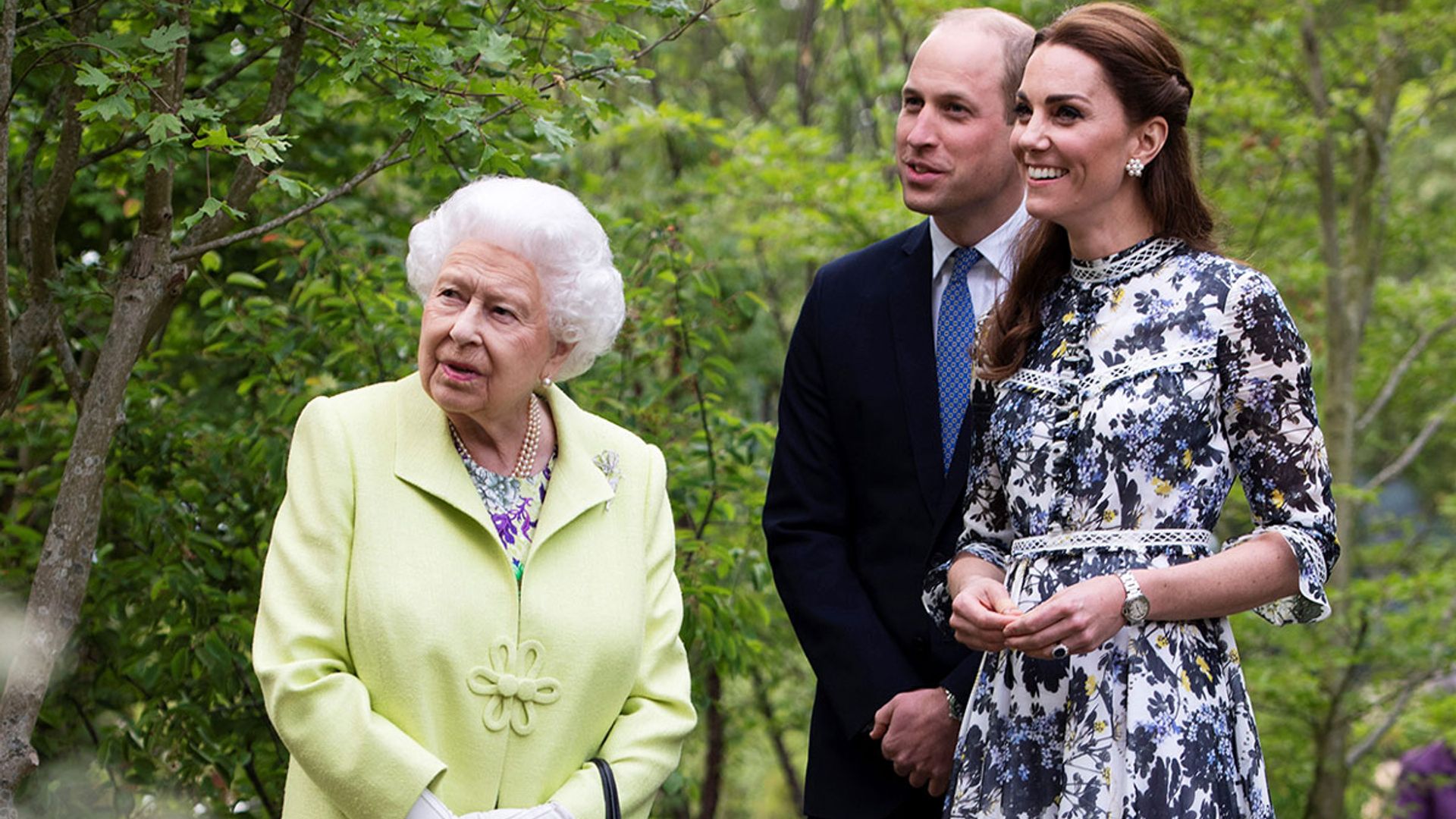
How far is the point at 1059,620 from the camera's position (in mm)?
2236

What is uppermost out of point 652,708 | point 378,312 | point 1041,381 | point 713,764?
point 378,312

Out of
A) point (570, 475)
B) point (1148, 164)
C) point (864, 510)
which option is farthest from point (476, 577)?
point (1148, 164)

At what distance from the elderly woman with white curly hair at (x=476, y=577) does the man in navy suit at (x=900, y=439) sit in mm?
399

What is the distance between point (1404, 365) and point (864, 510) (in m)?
6.49

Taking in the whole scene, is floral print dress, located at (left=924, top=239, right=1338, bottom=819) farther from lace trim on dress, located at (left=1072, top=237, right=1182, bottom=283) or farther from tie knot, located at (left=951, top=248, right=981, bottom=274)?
tie knot, located at (left=951, top=248, right=981, bottom=274)

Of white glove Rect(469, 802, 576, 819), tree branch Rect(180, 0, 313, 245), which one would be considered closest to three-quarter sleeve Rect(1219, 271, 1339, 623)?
white glove Rect(469, 802, 576, 819)

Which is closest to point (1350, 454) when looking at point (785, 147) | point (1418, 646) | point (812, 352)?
point (1418, 646)

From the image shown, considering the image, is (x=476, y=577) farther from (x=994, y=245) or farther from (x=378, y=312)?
(x=378, y=312)

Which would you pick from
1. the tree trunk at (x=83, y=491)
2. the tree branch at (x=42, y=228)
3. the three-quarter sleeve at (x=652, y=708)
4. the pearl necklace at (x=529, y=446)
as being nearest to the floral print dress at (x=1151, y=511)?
the three-quarter sleeve at (x=652, y=708)

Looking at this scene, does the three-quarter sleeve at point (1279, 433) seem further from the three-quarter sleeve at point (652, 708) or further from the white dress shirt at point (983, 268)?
the three-quarter sleeve at point (652, 708)

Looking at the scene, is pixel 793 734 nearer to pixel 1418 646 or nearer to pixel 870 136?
pixel 870 136

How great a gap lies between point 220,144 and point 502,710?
118 centimetres

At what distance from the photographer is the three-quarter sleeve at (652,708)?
254 centimetres

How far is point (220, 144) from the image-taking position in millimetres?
2783
